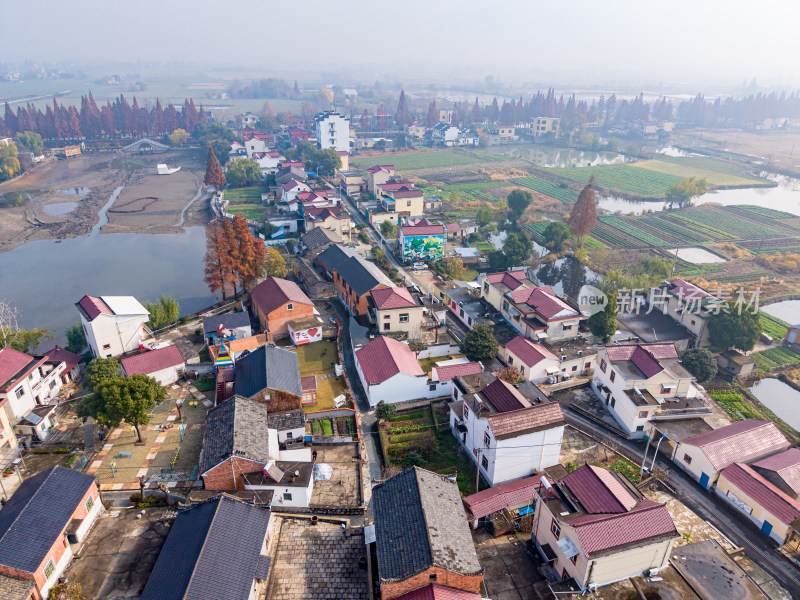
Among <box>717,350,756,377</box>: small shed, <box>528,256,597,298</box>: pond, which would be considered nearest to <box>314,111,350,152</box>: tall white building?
<box>528,256,597,298</box>: pond

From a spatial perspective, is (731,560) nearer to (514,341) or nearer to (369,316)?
(514,341)

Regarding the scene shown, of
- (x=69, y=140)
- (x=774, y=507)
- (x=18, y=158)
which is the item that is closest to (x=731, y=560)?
(x=774, y=507)

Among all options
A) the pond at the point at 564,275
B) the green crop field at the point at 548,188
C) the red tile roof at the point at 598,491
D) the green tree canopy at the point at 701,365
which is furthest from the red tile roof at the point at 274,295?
the green crop field at the point at 548,188

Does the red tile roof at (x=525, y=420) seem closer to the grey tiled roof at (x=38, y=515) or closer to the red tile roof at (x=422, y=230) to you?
the grey tiled roof at (x=38, y=515)

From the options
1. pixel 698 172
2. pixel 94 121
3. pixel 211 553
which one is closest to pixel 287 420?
pixel 211 553

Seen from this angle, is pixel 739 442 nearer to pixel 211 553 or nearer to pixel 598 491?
pixel 598 491

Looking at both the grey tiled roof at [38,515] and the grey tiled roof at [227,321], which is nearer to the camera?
the grey tiled roof at [38,515]
